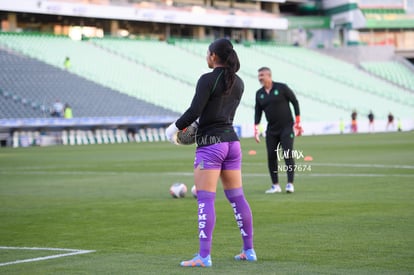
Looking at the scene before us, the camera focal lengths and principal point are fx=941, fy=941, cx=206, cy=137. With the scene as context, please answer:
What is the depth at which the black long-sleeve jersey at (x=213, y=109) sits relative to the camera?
9.39 meters

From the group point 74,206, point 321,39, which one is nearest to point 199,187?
point 74,206

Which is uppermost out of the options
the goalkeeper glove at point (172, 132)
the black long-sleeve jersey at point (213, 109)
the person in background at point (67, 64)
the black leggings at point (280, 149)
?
the black long-sleeve jersey at point (213, 109)

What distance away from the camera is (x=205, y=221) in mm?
9453

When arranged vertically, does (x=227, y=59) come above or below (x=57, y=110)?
above

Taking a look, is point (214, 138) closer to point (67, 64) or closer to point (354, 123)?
point (67, 64)

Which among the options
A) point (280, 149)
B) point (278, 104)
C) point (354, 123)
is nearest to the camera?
point (278, 104)

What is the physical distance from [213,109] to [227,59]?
53 cm

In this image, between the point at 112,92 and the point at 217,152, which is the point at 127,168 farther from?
the point at 112,92

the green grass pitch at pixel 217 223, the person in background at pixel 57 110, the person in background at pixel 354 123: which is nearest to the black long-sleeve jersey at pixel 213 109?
the green grass pitch at pixel 217 223

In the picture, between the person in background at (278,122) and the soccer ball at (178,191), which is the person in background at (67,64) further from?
the soccer ball at (178,191)

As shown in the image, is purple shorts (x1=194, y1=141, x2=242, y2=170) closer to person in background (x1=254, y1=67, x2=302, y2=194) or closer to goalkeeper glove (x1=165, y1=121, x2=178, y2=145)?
goalkeeper glove (x1=165, y1=121, x2=178, y2=145)

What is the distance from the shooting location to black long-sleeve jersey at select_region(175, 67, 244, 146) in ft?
30.8

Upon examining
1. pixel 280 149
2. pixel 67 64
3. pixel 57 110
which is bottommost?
pixel 57 110

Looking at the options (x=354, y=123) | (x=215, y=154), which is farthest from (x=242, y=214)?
(x=354, y=123)
